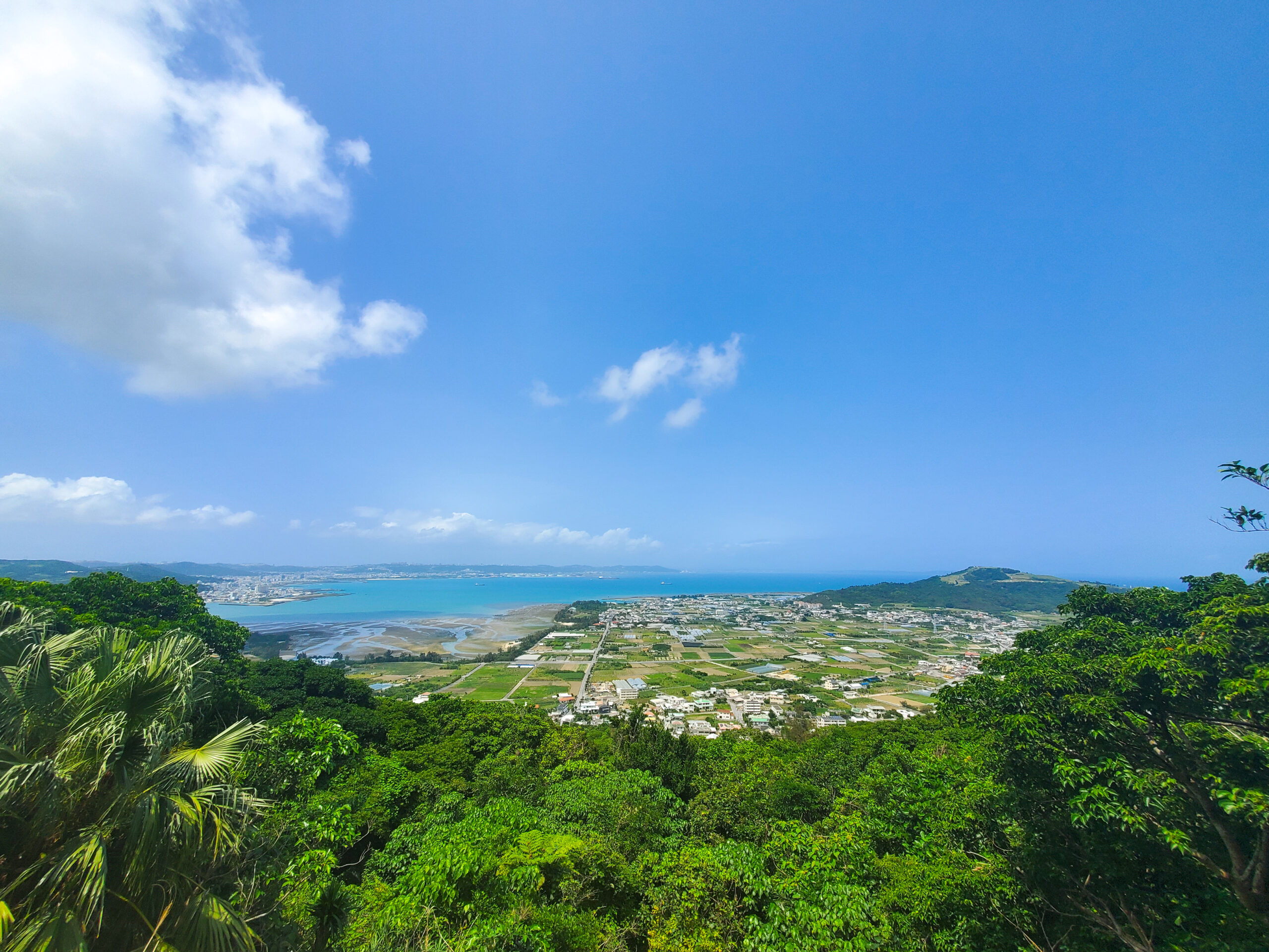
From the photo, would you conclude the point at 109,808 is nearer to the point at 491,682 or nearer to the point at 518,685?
the point at 518,685

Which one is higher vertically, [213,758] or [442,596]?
[213,758]

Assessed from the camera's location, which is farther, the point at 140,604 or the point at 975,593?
the point at 975,593

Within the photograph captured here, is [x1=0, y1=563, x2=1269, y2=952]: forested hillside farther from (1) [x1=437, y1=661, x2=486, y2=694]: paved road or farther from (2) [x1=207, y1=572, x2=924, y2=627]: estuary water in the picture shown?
(2) [x1=207, y1=572, x2=924, y2=627]: estuary water

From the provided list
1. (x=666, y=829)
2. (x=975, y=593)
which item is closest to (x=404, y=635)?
(x=666, y=829)

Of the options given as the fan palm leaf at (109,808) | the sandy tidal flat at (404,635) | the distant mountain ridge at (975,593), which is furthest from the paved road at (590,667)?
the distant mountain ridge at (975,593)

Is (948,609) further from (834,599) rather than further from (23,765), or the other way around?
(23,765)

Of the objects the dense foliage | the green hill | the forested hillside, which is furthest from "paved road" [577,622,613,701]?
the green hill
